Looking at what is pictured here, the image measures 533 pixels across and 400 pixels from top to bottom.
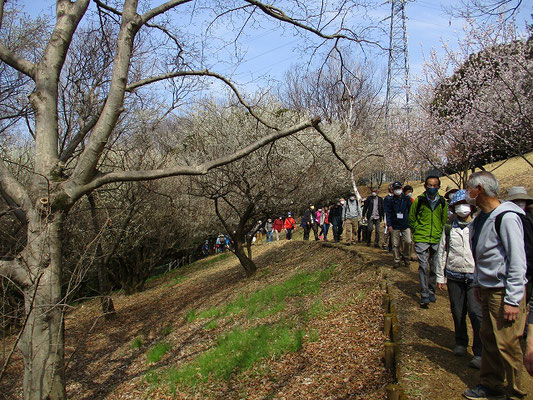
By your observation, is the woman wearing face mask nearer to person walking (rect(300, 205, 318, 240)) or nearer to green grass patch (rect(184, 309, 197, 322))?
green grass patch (rect(184, 309, 197, 322))

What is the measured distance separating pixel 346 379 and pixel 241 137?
972 centimetres

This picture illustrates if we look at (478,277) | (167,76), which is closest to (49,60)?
(167,76)

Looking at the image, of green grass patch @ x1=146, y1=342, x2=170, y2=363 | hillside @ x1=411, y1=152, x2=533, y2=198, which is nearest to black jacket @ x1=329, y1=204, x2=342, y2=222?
hillside @ x1=411, y1=152, x2=533, y2=198

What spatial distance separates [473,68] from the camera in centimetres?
1786

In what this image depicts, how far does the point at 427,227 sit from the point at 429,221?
99mm

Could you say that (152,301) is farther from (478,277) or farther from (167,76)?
(478,277)

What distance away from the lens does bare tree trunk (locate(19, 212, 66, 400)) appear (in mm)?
4340

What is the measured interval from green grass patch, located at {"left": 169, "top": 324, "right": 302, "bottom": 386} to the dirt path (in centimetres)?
178

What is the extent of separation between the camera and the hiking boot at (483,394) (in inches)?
143

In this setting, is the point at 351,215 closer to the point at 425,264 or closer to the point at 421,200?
the point at 421,200

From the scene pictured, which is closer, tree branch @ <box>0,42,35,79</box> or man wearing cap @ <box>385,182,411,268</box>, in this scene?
tree branch @ <box>0,42,35,79</box>

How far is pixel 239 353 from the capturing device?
7004 millimetres

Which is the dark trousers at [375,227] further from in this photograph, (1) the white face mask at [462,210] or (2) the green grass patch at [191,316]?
(1) the white face mask at [462,210]

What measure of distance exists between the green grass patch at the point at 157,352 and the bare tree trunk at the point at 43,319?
4.11 m
